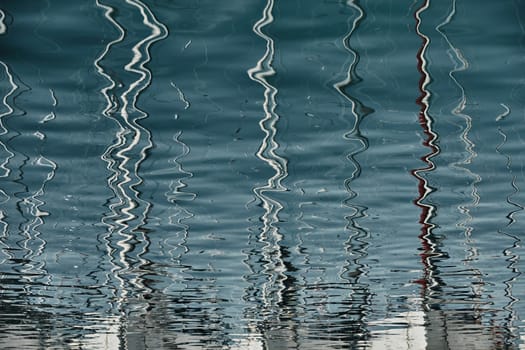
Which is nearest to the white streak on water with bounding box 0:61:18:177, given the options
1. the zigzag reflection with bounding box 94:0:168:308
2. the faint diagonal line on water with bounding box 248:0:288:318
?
the zigzag reflection with bounding box 94:0:168:308

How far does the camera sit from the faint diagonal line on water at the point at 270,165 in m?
6.80

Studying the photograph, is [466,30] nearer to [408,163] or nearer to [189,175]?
[408,163]

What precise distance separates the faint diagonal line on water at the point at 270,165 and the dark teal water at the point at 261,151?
0.08 ft

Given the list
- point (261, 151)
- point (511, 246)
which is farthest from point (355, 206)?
point (511, 246)

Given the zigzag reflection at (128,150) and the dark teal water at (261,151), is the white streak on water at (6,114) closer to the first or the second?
the dark teal water at (261,151)

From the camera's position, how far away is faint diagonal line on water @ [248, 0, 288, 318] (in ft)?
22.3

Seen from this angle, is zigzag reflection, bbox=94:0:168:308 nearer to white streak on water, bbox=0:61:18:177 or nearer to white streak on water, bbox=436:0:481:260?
white streak on water, bbox=0:61:18:177

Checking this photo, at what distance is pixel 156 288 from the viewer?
1491 cm

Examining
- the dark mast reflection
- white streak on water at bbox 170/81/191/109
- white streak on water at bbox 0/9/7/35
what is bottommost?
the dark mast reflection

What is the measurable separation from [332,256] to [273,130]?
188 inches

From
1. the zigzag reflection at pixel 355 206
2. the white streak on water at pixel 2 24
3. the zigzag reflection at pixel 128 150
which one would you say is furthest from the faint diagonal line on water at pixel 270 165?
the white streak on water at pixel 2 24

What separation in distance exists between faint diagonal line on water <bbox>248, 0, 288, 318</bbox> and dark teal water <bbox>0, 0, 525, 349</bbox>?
26 millimetres

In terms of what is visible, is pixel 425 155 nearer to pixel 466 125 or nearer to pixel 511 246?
pixel 466 125

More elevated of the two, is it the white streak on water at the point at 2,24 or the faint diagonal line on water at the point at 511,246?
the white streak on water at the point at 2,24
